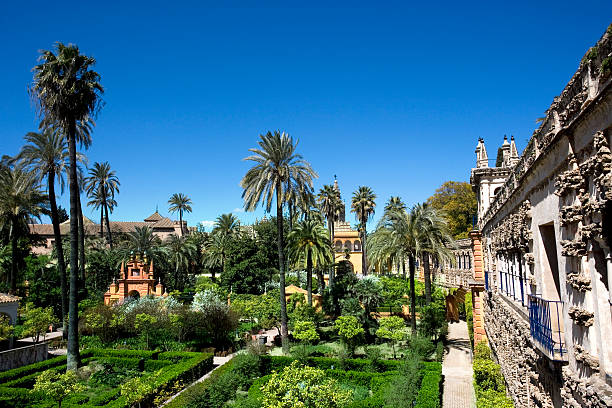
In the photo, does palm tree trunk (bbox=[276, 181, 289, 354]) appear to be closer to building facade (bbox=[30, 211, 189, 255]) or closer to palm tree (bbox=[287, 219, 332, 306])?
palm tree (bbox=[287, 219, 332, 306])

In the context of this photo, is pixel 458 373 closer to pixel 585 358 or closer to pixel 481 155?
pixel 481 155

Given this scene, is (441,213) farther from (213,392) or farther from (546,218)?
(546,218)

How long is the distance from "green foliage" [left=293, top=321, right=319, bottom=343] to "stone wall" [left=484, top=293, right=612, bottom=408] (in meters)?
10.1

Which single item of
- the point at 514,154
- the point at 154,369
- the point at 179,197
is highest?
the point at 179,197

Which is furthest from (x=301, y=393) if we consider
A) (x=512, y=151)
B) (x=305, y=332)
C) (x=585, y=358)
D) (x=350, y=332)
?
(x=512, y=151)

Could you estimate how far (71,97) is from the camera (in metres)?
22.0

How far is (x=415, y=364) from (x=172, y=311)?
53.4 feet

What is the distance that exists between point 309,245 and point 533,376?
77.0 ft

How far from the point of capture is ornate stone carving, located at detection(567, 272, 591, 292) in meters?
5.46

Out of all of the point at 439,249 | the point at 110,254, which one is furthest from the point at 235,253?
the point at 439,249

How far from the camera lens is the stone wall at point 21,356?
20703 millimetres

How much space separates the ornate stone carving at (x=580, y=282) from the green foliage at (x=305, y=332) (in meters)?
17.9

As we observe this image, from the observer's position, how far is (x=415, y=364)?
18.9 m

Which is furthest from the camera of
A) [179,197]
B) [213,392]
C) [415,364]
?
[179,197]
